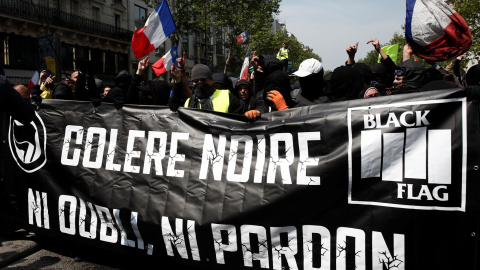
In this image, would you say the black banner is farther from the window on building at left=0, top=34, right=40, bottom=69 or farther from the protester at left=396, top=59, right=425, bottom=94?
the window on building at left=0, top=34, right=40, bottom=69

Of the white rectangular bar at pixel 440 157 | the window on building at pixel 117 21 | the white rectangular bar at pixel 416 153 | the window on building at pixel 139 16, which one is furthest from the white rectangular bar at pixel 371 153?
the window on building at pixel 139 16

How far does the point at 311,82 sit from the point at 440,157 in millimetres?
1580

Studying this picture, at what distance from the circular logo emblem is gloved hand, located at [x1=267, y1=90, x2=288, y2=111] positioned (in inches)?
90.8

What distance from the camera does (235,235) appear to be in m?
3.24

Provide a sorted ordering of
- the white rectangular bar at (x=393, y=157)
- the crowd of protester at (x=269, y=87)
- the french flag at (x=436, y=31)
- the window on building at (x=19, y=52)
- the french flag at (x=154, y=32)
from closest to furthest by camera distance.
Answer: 1. the white rectangular bar at (x=393, y=157)
2. the crowd of protester at (x=269, y=87)
3. the french flag at (x=436, y=31)
4. the french flag at (x=154, y=32)
5. the window on building at (x=19, y=52)

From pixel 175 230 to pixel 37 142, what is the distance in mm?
1850

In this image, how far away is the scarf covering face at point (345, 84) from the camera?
3.83 meters

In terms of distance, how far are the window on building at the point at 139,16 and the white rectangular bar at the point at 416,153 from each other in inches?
1341

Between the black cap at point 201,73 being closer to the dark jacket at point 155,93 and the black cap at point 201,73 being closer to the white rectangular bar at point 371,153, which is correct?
the dark jacket at point 155,93

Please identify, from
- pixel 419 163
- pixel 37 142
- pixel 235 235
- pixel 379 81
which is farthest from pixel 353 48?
pixel 37 142

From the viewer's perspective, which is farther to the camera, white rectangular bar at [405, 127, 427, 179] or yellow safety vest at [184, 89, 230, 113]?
yellow safety vest at [184, 89, 230, 113]

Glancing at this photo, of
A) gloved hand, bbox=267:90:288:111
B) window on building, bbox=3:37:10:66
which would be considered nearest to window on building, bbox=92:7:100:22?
window on building, bbox=3:37:10:66

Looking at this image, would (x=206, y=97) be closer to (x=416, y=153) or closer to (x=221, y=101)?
(x=221, y=101)

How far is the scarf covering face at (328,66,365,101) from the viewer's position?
12.6 ft
